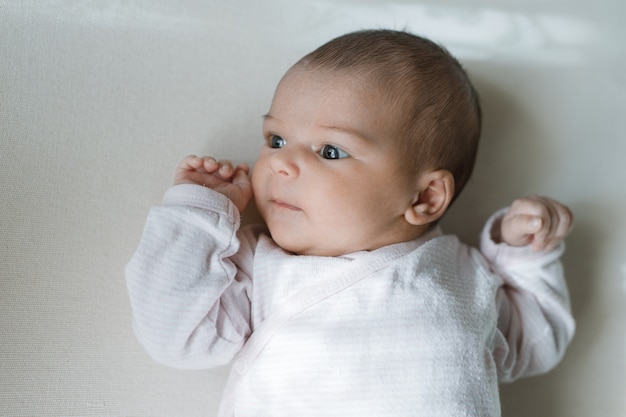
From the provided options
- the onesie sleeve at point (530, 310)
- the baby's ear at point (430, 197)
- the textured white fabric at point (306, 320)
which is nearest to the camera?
the textured white fabric at point (306, 320)

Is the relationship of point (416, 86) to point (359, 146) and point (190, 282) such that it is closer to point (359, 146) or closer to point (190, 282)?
point (359, 146)

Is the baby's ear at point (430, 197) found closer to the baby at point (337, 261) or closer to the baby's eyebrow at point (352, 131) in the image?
the baby at point (337, 261)

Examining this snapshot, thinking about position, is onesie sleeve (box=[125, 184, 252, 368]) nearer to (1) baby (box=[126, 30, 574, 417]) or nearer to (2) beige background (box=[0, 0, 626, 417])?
(1) baby (box=[126, 30, 574, 417])

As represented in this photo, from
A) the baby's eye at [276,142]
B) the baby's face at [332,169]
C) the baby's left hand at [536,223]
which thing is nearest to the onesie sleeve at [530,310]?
the baby's left hand at [536,223]

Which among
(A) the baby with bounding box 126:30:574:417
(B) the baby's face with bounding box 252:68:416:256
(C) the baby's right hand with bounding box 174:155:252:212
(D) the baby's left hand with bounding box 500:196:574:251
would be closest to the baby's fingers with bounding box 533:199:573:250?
(D) the baby's left hand with bounding box 500:196:574:251

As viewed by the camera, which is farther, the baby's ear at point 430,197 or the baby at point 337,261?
the baby's ear at point 430,197

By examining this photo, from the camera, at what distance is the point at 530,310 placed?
1.23m

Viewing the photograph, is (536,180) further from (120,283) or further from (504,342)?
(120,283)

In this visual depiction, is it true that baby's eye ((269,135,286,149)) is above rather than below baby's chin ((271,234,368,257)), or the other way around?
above

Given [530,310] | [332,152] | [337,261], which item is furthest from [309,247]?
[530,310]

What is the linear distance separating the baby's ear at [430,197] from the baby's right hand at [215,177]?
0.29 metres

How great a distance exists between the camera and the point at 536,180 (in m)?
1.41

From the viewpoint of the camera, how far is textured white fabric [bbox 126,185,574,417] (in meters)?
1.00

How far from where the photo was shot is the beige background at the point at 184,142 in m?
1.09
